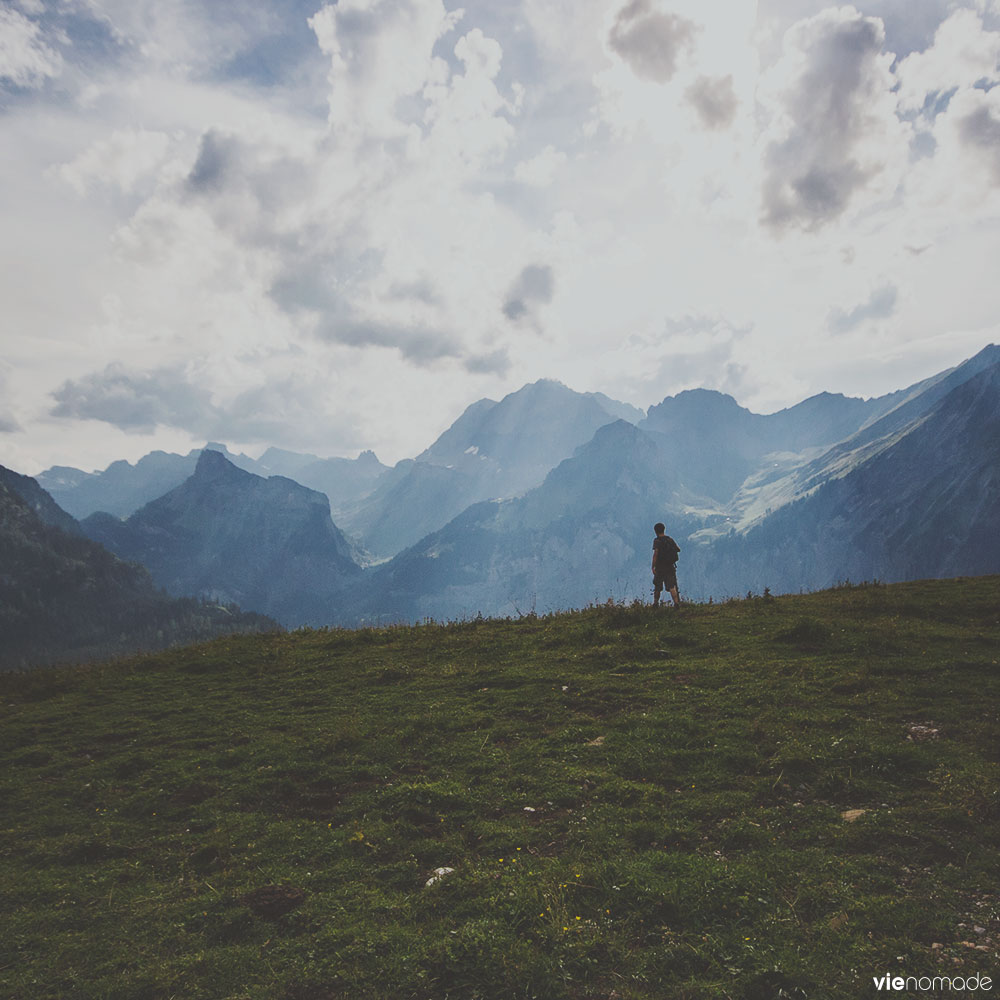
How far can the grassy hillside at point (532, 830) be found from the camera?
5871mm

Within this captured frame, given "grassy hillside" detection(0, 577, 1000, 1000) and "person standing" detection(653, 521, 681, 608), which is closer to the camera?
"grassy hillside" detection(0, 577, 1000, 1000)

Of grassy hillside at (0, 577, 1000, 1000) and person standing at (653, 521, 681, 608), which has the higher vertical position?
person standing at (653, 521, 681, 608)

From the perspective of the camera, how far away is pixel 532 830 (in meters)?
8.35

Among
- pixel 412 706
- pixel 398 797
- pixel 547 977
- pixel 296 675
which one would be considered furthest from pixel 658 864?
pixel 296 675

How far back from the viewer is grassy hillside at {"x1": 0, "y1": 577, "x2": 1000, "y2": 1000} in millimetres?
5871

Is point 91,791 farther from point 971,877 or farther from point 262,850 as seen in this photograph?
point 971,877

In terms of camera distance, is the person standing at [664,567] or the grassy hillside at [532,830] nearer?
the grassy hillside at [532,830]

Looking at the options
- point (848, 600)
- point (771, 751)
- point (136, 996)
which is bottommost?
point (136, 996)

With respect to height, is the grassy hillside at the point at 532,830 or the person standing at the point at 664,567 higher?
the person standing at the point at 664,567

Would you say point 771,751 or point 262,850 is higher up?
point 771,751

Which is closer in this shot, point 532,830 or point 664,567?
point 532,830

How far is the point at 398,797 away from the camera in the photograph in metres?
9.75

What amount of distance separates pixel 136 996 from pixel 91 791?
6877 mm

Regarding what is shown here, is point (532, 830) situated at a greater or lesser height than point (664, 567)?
lesser
